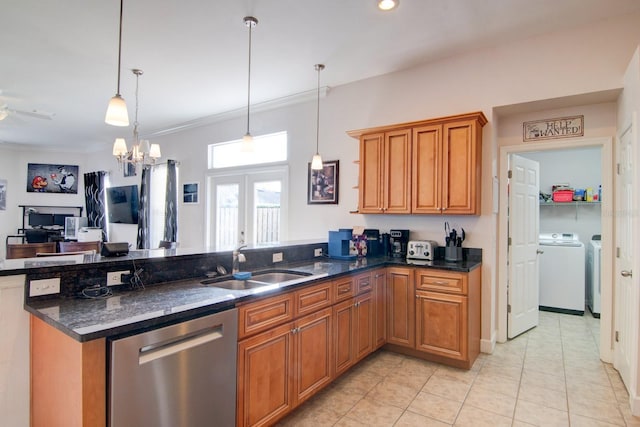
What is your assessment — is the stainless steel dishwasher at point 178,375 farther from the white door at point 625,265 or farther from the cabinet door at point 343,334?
the white door at point 625,265

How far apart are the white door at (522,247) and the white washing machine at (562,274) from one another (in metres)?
0.85

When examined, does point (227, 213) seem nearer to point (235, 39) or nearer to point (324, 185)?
point (324, 185)

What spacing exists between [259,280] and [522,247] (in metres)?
3.09

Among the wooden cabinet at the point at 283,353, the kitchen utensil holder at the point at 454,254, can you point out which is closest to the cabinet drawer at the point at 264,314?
the wooden cabinet at the point at 283,353

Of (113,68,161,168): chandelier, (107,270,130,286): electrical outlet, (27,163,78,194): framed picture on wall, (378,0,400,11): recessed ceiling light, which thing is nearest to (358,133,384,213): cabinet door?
(378,0,400,11): recessed ceiling light

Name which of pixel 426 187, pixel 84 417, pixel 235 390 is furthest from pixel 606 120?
pixel 84 417

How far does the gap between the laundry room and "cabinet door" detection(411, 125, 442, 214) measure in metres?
1.94

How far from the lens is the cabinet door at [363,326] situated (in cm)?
288

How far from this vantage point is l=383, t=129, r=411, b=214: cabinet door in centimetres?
352

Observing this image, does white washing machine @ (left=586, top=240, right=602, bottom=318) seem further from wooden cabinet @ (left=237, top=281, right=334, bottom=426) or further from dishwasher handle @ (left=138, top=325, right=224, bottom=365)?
dishwasher handle @ (left=138, top=325, right=224, bottom=365)

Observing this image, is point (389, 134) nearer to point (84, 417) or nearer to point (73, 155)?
point (84, 417)

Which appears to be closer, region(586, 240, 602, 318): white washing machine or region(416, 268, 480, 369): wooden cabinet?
region(416, 268, 480, 369): wooden cabinet

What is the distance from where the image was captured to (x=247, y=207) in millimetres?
5410

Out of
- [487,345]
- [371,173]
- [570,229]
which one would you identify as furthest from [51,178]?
[570,229]
